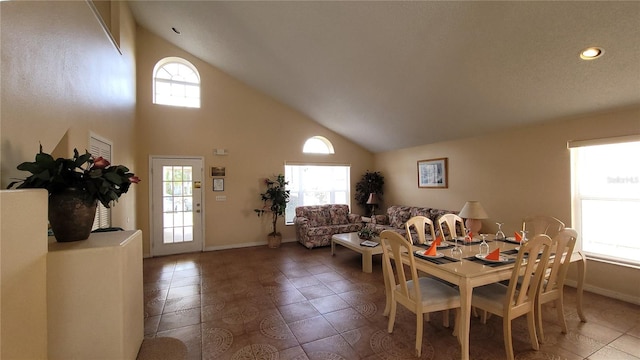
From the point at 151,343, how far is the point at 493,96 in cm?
449

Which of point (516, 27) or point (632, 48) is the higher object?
point (516, 27)

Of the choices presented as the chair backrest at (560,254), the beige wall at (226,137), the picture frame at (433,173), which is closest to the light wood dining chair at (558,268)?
the chair backrest at (560,254)

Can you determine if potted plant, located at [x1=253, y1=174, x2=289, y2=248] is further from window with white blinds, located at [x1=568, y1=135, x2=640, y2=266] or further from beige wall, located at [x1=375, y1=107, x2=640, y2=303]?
window with white blinds, located at [x1=568, y1=135, x2=640, y2=266]

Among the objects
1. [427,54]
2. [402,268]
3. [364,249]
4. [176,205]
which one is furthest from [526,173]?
[176,205]

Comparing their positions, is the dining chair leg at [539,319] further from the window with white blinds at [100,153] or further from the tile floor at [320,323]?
the window with white blinds at [100,153]

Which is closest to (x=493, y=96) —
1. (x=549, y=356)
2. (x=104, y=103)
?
(x=549, y=356)

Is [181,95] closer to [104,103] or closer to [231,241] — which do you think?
[104,103]

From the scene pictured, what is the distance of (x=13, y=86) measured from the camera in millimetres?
1567

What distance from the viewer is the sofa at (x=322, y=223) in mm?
5555

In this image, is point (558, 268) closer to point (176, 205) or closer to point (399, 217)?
point (399, 217)

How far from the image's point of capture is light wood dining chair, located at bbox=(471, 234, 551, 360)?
1.99 m

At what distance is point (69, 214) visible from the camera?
1460 mm

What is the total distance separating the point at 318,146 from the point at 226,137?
2.21 meters

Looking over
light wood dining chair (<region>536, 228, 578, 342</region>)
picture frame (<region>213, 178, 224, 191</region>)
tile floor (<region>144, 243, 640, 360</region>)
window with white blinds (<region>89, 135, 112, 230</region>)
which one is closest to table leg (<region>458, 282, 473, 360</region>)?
tile floor (<region>144, 243, 640, 360</region>)
